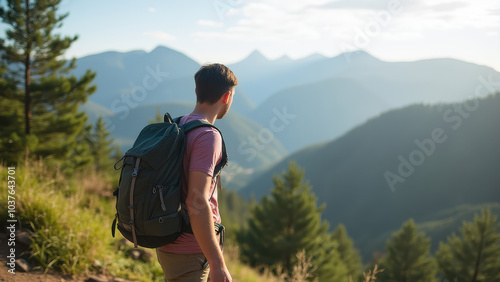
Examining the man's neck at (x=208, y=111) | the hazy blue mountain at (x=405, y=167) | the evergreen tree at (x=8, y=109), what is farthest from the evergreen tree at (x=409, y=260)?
the hazy blue mountain at (x=405, y=167)

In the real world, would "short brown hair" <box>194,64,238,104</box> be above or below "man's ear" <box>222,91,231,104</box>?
above

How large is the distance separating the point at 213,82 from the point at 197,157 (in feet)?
1.46

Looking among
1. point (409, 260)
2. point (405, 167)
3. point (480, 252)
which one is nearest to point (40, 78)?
point (409, 260)

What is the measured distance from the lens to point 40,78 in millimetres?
13688

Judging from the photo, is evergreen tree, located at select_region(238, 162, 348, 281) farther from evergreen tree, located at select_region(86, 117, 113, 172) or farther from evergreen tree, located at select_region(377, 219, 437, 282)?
evergreen tree, located at select_region(86, 117, 113, 172)

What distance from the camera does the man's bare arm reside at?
167 centimetres

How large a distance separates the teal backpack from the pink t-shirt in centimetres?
4

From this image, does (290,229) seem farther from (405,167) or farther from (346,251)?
(405,167)

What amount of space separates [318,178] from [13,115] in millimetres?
166891

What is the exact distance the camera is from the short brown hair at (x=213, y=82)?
1.87m

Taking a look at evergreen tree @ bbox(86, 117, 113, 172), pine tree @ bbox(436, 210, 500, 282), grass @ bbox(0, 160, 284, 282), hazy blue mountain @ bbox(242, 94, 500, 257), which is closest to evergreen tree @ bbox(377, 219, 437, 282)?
pine tree @ bbox(436, 210, 500, 282)

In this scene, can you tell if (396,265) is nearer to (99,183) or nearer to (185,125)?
(99,183)

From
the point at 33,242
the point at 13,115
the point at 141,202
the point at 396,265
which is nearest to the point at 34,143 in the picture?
the point at 13,115

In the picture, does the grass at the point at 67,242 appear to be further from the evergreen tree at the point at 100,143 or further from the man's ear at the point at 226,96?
the evergreen tree at the point at 100,143
